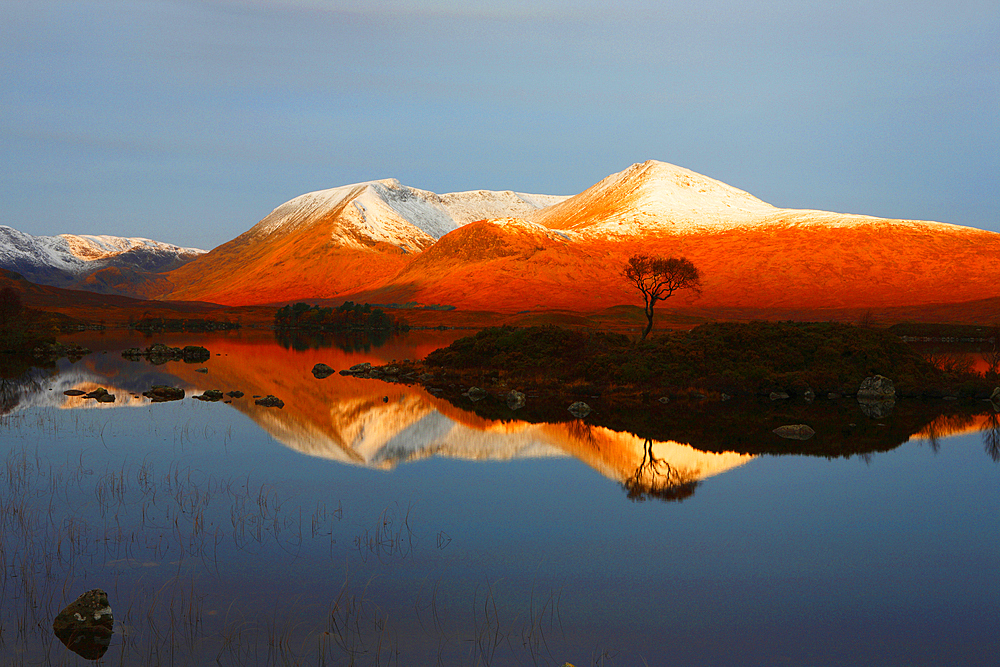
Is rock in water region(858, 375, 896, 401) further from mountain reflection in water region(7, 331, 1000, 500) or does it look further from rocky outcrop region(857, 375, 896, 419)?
mountain reflection in water region(7, 331, 1000, 500)

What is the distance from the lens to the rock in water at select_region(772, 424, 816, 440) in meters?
23.9

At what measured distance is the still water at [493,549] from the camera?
29.8 feet

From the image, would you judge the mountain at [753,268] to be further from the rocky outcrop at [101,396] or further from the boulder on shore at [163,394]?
the rocky outcrop at [101,396]

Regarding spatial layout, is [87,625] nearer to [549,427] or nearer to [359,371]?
[549,427]

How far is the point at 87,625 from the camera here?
9.02 m

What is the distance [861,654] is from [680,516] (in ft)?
19.6

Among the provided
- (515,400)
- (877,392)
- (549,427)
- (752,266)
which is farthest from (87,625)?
(752,266)

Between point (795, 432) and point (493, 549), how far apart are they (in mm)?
15458

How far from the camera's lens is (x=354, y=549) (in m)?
12.3

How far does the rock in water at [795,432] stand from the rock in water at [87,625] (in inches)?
813

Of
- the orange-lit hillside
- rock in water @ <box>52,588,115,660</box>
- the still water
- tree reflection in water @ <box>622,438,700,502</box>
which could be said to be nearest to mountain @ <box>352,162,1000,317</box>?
the orange-lit hillside

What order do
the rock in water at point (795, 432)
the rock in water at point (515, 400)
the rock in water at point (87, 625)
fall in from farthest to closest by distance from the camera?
the rock in water at point (515, 400)
the rock in water at point (795, 432)
the rock in water at point (87, 625)

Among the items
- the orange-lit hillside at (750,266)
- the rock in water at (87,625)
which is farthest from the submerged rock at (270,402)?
the orange-lit hillside at (750,266)

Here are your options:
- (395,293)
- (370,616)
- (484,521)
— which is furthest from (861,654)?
(395,293)
